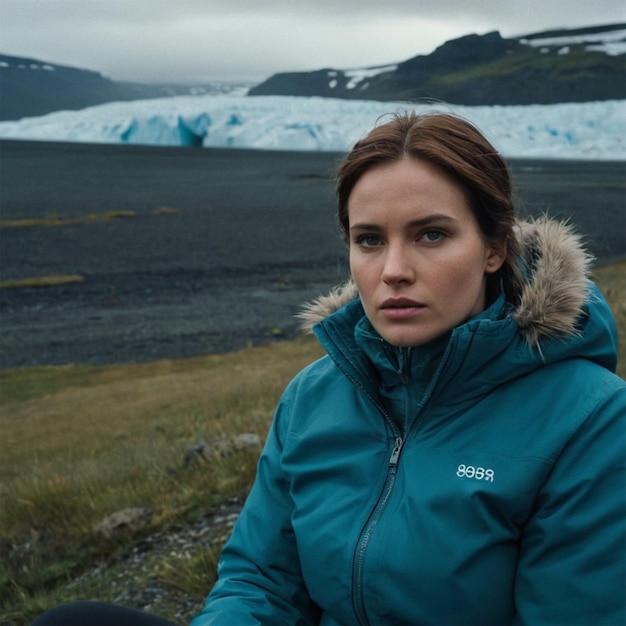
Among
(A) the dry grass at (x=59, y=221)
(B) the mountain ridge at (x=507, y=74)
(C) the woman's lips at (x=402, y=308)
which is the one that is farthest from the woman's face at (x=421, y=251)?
(B) the mountain ridge at (x=507, y=74)

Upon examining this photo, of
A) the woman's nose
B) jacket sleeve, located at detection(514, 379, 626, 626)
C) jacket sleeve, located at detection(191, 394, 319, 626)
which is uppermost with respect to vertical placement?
the woman's nose

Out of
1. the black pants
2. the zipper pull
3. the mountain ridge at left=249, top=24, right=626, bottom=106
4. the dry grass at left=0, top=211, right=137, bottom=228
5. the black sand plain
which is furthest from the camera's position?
the mountain ridge at left=249, top=24, right=626, bottom=106

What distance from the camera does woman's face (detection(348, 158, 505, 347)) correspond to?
1.84m

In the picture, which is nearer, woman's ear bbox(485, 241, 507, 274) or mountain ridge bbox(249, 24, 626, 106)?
woman's ear bbox(485, 241, 507, 274)

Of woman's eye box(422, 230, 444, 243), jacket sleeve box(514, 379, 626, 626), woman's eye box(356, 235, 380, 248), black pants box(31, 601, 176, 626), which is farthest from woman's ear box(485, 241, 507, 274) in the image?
black pants box(31, 601, 176, 626)

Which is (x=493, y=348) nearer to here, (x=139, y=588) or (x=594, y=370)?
(x=594, y=370)

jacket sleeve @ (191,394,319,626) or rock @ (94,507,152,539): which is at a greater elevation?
jacket sleeve @ (191,394,319,626)

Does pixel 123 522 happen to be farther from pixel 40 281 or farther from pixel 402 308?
pixel 40 281

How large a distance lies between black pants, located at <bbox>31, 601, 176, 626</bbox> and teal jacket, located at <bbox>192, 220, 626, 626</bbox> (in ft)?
0.58

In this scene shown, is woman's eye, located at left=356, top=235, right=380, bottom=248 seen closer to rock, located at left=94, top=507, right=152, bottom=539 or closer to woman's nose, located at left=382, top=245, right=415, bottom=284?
woman's nose, located at left=382, top=245, right=415, bottom=284

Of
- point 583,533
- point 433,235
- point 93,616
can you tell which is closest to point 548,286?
point 433,235

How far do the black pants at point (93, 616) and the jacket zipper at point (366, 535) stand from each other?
1.34ft

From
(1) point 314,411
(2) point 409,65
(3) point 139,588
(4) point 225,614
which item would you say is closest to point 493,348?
(1) point 314,411

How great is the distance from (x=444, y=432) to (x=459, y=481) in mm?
130
